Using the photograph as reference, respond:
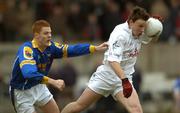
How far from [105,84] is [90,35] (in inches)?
336

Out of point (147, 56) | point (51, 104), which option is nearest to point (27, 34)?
point (147, 56)

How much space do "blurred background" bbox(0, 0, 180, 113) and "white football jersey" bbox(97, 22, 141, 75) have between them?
23.6 feet

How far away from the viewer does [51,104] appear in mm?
13805

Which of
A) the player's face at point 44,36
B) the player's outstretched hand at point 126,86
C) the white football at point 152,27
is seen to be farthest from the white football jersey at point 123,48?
the player's face at point 44,36

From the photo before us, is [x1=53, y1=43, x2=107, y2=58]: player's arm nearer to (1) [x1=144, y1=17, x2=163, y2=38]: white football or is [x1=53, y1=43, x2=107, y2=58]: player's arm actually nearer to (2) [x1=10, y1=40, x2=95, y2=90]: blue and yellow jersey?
(2) [x1=10, y1=40, x2=95, y2=90]: blue and yellow jersey

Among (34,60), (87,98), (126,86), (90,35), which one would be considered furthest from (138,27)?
(90,35)

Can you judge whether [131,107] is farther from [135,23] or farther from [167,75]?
[167,75]

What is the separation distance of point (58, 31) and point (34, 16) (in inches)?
29.5

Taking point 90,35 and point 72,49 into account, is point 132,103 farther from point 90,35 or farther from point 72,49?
point 90,35

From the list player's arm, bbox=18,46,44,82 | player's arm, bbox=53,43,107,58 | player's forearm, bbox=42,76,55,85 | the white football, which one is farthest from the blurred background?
player's forearm, bbox=42,76,55,85

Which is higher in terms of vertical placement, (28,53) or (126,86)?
(28,53)

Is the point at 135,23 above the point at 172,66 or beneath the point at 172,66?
above

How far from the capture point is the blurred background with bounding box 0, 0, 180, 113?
21.7m

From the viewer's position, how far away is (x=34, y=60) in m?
13.3
